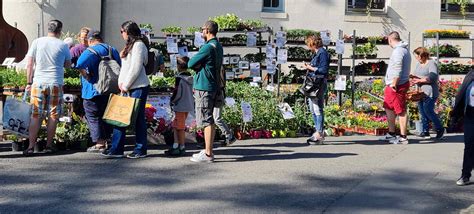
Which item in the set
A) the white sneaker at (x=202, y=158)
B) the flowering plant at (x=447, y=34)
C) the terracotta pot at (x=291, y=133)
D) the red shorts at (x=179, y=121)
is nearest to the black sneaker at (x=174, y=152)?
the red shorts at (x=179, y=121)

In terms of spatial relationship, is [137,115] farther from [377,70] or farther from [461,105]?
[377,70]

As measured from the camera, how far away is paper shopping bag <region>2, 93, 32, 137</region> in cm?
909

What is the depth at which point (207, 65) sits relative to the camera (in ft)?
28.5

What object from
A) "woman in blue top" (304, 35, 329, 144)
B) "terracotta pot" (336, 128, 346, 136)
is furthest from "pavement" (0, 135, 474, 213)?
"terracotta pot" (336, 128, 346, 136)

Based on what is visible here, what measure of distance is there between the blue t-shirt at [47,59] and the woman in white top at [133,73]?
90cm

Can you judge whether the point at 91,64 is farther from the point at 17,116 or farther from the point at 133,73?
the point at 17,116

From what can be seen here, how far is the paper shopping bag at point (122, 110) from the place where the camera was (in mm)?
8680

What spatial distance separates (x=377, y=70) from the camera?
16.7 meters

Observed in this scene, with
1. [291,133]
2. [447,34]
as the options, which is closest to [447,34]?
[447,34]

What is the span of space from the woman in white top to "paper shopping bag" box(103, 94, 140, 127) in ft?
0.42

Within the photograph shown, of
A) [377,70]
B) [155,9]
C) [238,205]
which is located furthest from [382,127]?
[155,9]

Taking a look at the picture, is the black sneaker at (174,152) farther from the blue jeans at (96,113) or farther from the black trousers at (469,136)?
the black trousers at (469,136)

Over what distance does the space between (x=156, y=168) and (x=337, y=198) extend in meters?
2.46

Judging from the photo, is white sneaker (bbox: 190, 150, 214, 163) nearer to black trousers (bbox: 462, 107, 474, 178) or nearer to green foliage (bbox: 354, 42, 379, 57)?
black trousers (bbox: 462, 107, 474, 178)
